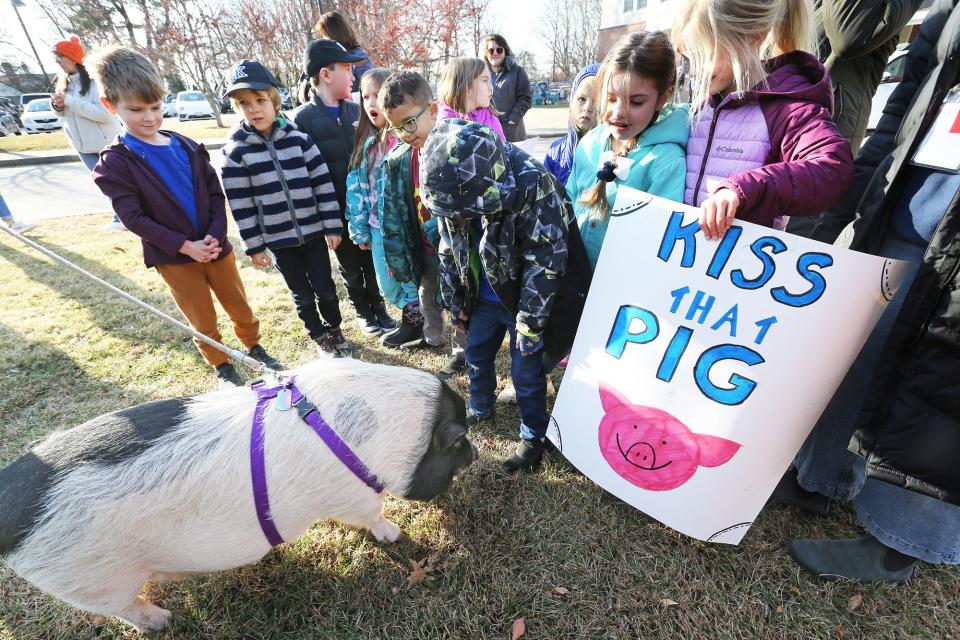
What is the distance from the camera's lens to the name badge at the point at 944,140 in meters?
1.40

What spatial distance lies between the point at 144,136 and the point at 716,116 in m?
3.23

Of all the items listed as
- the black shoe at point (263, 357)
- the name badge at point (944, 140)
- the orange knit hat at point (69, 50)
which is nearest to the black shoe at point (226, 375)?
the black shoe at point (263, 357)

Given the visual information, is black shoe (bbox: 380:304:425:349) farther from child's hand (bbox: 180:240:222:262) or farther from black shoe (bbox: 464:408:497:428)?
child's hand (bbox: 180:240:222:262)

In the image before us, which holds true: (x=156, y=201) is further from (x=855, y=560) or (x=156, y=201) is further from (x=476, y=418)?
(x=855, y=560)

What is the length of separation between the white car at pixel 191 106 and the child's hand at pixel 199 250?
99.2 feet

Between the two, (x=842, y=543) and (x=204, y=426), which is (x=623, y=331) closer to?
(x=842, y=543)

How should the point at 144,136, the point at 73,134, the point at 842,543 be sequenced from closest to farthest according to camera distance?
the point at 842,543 < the point at 144,136 < the point at 73,134

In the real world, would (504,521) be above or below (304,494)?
below

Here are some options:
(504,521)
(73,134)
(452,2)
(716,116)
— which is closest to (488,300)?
(504,521)

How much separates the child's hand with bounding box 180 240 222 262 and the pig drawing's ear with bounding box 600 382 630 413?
2.62m

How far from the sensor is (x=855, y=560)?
75.7 inches

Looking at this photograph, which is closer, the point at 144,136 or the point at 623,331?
the point at 623,331

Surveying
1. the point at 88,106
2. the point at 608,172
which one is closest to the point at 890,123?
the point at 608,172

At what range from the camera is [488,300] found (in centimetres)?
240
